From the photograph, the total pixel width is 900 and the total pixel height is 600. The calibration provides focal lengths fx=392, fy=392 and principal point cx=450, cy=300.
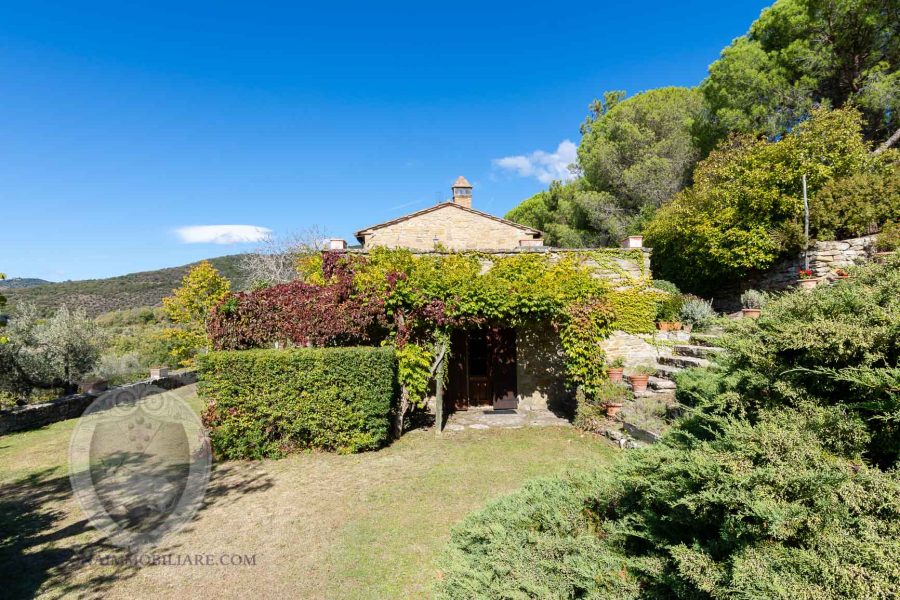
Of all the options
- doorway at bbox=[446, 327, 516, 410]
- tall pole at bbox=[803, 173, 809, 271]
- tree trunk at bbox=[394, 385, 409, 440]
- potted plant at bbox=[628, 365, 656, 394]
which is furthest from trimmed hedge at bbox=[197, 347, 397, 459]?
tall pole at bbox=[803, 173, 809, 271]

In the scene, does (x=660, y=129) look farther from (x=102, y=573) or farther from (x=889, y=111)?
(x=102, y=573)

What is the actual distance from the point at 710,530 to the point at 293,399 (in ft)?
21.8

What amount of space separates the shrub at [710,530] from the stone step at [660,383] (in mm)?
5938

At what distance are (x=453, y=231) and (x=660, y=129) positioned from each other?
1097 cm

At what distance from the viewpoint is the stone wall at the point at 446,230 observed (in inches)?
660

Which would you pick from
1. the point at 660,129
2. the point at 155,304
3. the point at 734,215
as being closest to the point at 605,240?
the point at 660,129

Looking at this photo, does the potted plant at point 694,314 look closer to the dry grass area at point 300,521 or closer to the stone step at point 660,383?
the stone step at point 660,383

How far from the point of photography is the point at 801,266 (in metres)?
11.1

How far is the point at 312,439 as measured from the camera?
24.1 ft

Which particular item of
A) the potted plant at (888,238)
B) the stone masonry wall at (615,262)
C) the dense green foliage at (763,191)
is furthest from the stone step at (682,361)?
the dense green foliage at (763,191)

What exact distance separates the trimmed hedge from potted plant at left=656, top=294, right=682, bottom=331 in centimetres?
704

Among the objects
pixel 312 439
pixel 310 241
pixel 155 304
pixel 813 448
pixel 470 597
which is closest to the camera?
pixel 813 448

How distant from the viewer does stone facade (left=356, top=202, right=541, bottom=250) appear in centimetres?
1672

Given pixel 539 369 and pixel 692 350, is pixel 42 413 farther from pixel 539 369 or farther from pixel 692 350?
pixel 692 350
